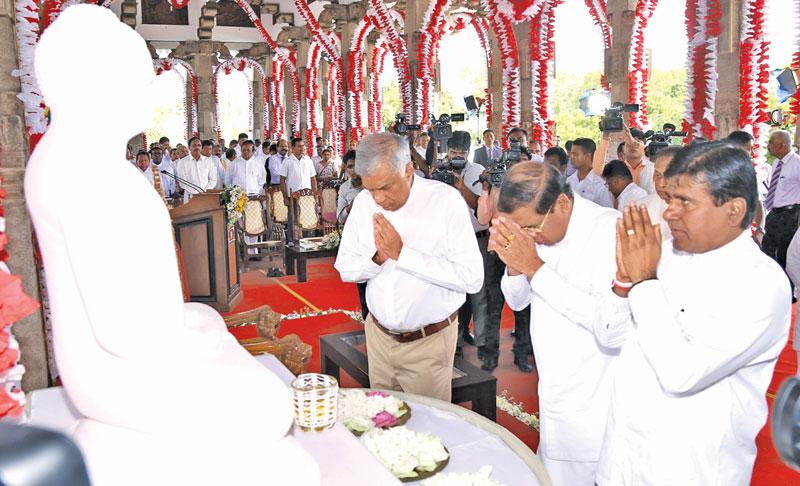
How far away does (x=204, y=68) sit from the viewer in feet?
65.4

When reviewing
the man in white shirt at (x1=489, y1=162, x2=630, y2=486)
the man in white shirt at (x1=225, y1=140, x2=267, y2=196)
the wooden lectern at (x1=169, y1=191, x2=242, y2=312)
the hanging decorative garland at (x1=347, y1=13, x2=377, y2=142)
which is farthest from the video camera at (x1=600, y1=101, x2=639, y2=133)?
the hanging decorative garland at (x1=347, y1=13, x2=377, y2=142)

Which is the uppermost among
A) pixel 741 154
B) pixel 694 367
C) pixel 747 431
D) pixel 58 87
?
pixel 58 87

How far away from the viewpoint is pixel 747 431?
1.68m

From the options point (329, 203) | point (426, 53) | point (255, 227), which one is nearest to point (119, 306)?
point (255, 227)

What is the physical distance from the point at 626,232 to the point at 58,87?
127 cm

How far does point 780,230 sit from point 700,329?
6.03m

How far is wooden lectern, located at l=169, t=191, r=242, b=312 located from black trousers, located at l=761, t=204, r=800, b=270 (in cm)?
516

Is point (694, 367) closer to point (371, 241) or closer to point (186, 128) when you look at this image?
point (371, 241)

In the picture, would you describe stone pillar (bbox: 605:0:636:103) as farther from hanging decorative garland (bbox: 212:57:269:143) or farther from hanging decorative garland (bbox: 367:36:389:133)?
hanging decorative garland (bbox: 212:57:269:143)

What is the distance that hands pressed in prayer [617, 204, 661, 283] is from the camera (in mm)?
1638

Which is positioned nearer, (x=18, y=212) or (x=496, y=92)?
(x=18, y=212)

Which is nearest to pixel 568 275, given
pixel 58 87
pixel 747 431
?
pixel 747 431

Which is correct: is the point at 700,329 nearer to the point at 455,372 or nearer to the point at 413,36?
the point at 455,372

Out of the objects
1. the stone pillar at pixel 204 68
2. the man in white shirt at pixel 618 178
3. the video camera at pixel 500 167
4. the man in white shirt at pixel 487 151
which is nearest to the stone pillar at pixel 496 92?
the man in white shirt at pixel 487 151
